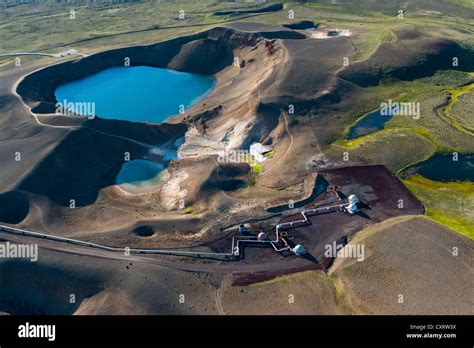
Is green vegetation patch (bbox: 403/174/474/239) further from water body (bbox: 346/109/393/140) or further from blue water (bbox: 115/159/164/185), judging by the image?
blue water (bbox: 115/159/164/185)

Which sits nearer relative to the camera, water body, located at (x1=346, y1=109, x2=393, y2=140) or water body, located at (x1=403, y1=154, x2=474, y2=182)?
water body, located at (x1=403, y1=154, x2=474, y2=182)

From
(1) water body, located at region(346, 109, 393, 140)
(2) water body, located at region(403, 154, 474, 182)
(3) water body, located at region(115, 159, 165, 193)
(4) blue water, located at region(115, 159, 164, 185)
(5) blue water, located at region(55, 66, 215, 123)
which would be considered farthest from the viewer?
(5) blue water, located at region(55, 66, 215, 123)

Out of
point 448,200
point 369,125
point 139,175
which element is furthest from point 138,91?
point 448,200

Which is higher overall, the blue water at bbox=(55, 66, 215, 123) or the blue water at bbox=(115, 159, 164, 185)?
the blue water at bbox=(55, 66, 215, 123)

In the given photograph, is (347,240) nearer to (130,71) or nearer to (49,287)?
(49,287)

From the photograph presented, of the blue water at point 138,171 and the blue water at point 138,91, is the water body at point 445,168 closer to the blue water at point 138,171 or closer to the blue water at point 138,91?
the blue water at point 138,171

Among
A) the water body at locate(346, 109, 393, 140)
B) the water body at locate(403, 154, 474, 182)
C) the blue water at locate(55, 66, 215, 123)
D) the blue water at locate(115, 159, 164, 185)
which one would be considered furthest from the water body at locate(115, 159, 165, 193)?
the water body at locate(403, 154, 474, 182)

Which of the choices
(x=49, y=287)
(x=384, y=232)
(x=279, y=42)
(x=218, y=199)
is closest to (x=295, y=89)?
(x=279, y=42)

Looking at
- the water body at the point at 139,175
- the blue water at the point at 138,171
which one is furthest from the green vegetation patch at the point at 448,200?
the blue water at the point at 138,171
